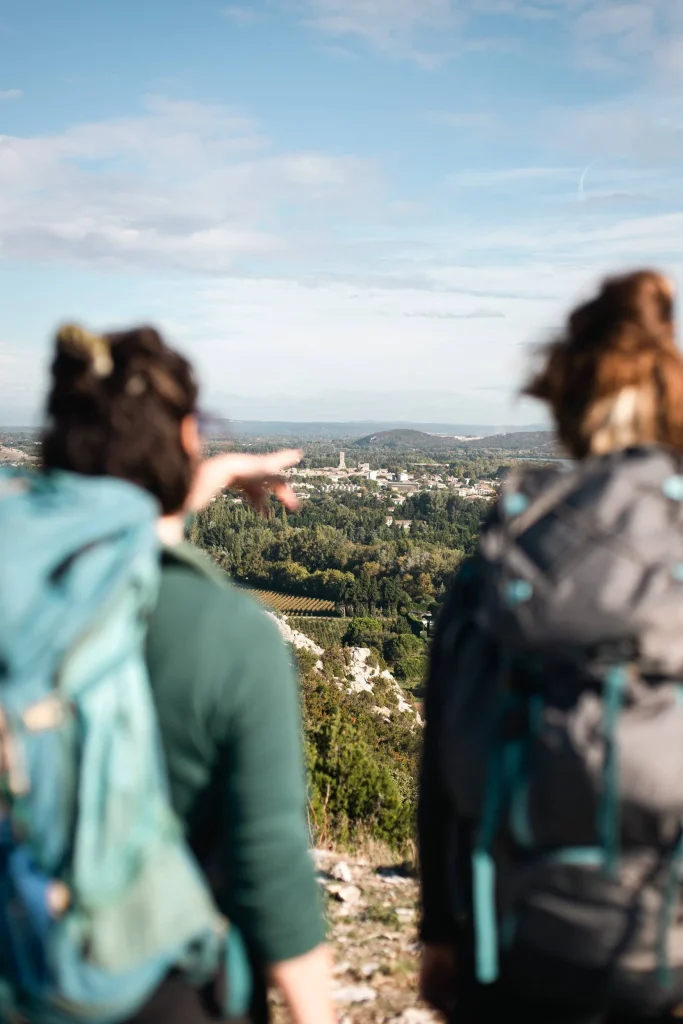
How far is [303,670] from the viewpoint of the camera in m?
28.2

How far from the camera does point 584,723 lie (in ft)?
3.89

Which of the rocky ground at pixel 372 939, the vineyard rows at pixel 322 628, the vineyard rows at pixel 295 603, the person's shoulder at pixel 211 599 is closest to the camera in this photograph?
the person's shoulder at pixel 211 599

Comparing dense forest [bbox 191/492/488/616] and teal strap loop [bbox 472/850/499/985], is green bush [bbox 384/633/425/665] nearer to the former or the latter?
dense forest [bbox 191/492/488/616]

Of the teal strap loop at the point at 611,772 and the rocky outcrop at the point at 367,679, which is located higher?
the teal strap loop at the point at 611,772

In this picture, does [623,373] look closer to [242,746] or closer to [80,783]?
[242,746]

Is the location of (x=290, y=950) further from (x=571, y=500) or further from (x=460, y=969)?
(x=571, y=500)

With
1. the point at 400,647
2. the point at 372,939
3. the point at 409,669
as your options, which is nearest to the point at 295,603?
the point at 400,647

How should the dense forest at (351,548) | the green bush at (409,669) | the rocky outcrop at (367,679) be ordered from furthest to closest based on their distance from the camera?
1. the dense forest at (351,548)
2. the green bush at (409,669)
3. the rocky outcrop at (367,679)

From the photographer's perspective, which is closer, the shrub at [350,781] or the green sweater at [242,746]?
the green sweater at [242,746]

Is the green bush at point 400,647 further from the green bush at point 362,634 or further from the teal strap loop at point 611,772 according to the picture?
the teal strap loop at point 611,772

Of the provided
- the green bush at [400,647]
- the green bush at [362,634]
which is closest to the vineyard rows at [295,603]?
the green bush at [362,634]

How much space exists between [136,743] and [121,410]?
0.48m

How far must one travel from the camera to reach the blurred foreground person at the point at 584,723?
46.5 inches

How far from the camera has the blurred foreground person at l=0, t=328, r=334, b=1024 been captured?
45.0 inches
